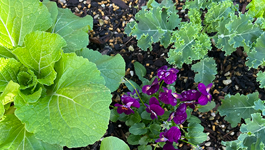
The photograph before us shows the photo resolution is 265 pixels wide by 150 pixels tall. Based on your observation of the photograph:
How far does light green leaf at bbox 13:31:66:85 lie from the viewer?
1.60m

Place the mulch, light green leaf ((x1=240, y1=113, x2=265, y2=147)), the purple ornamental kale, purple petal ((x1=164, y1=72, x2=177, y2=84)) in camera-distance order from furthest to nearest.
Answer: the mulch
light green leaf ((x1=240, y1=113, x2=265, y2=147))
purple petal ((x1=164, y1=72, x2=177, y2=84))
the purple ornamental kale

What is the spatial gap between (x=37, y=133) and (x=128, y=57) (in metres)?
1.28

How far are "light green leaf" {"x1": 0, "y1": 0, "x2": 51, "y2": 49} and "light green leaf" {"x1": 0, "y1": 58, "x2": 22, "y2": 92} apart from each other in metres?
0.21

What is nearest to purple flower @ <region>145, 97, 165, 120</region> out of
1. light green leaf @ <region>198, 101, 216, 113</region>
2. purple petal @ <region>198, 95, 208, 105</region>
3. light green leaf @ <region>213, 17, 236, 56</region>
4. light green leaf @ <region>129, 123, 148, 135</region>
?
light green leaf @ <region>129, 123, 148, 135</region>

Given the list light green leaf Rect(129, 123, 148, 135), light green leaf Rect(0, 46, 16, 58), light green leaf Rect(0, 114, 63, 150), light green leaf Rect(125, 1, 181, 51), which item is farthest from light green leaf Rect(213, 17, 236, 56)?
light green leaf Rect(0, 46, 16, 58)

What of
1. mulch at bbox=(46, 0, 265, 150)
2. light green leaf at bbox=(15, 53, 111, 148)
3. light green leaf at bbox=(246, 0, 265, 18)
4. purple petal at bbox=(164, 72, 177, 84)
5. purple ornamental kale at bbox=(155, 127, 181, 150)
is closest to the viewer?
light green leaf at bbox=(15, 53, 111, 148)

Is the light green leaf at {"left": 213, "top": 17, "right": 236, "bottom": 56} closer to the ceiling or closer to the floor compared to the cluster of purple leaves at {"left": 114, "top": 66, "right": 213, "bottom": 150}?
closer to the ceiling

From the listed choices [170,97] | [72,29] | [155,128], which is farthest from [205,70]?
[72,29]

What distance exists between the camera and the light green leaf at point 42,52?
5.25 feet

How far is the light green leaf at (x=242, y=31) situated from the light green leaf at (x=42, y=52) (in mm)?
1400

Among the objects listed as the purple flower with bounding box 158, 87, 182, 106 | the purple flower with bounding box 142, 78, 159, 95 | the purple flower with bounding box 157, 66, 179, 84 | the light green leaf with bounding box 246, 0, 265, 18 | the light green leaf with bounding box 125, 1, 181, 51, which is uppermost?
the light green leaf with bounding box 246, 0, 265, 18

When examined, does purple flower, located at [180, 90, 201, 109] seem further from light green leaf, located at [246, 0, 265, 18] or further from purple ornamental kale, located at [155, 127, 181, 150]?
light green leaf, located at [246, 0, 265, 18]

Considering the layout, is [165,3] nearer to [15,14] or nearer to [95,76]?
[95,76]

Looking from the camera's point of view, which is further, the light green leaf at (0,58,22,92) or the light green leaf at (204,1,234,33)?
the light green leaf at (204,1,234,33)
